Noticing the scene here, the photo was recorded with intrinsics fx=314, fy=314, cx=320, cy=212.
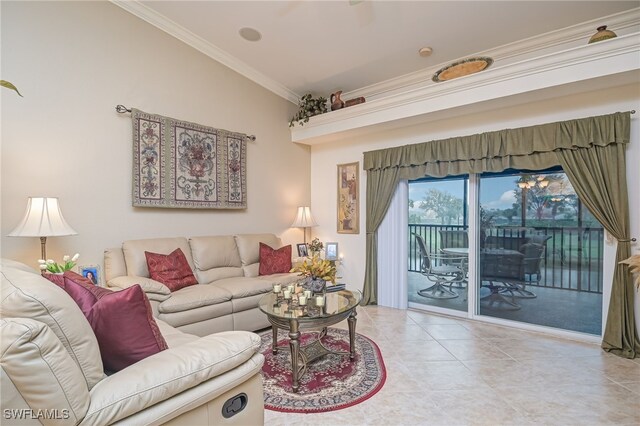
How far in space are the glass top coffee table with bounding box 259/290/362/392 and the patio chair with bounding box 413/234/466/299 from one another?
1.73 metres

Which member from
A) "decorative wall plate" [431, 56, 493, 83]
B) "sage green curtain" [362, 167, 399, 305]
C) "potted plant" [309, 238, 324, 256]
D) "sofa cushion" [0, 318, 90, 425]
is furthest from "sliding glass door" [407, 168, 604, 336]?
"sofa cushion" [0, 318, 90, 425]

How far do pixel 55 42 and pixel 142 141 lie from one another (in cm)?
108

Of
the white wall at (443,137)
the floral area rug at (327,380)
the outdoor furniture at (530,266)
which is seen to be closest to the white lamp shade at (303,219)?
the white wall at (443,137)

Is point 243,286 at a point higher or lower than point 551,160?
lower

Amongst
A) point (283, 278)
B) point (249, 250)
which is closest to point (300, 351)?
point (283, 278)

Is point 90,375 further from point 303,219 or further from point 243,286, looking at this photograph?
point 303,219

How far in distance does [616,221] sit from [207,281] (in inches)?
163

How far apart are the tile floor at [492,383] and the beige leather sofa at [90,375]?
769 mm

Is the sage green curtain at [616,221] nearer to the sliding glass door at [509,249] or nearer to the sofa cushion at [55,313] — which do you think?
the sliding glass door at [509,249]

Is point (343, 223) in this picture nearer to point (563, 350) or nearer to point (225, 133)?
point (225, 133)

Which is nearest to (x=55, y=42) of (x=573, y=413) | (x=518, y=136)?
(x=518, y=136)

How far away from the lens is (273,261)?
4.06 meters

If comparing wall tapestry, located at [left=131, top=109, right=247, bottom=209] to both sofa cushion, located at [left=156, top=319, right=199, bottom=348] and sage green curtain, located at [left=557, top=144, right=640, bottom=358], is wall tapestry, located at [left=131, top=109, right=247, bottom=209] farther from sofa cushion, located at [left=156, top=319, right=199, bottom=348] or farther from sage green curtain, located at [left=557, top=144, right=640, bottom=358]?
sage green curtain, located at [left=557, top=144, right=640, bottom=358]

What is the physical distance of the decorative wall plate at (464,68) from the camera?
10.5 ft
